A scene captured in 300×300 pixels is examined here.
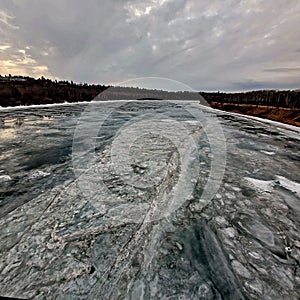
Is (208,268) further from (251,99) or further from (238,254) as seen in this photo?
(251,99)

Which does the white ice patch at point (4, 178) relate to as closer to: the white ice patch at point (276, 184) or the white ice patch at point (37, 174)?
the white ice patch at point (37, 174)

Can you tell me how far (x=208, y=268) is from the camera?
65.3 inches

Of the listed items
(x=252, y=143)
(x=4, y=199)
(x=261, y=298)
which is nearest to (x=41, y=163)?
(x=4, y=199)

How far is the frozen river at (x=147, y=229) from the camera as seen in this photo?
4.89ft

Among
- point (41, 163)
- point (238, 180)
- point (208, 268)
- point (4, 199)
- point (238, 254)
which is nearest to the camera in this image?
point (208, 268)

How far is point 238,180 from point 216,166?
624 mm

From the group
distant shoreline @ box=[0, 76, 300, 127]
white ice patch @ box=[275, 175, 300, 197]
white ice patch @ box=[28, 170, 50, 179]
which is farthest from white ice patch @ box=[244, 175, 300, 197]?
distant shoreline @ box=[0, 76, 300, 127]

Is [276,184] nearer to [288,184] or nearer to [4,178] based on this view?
[288,184]

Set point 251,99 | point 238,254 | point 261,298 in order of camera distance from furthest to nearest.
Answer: point 251,99 → point 238,254 → point 261,298

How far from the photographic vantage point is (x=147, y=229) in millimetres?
2039

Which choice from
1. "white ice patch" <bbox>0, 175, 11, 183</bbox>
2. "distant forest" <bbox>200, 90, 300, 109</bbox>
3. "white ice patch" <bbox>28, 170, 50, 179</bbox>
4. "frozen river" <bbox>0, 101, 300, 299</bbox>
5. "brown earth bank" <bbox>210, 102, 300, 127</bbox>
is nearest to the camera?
"frozen river" <bbox>0, 101, 300, 299</bbox>

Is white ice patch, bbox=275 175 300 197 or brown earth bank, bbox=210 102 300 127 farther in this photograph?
brown earth bank, bbox=210 102 300 127

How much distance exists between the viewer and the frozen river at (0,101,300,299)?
149cm

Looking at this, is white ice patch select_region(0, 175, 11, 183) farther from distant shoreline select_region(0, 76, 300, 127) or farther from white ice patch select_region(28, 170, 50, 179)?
distant shoreline select_region(0, 76, 300, 127)
